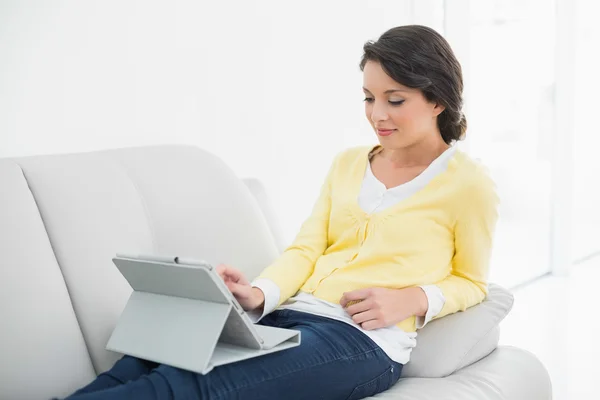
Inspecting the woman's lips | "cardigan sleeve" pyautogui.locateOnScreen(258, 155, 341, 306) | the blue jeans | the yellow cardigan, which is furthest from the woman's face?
the blue jeans

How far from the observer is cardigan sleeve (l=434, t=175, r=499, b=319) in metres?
1.65

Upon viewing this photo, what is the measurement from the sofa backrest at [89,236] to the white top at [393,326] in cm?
24

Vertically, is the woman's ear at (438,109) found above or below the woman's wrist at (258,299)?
above

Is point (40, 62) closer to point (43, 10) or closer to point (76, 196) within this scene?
point (43, 10)

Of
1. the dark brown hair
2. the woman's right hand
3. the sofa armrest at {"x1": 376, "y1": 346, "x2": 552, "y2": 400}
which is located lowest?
the sofa armrest at {"x1": 376, "y1": 346, "x2": 552, "y2": 400}

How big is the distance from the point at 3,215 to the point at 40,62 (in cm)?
59

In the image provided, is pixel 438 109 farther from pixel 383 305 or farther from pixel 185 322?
pixel 185 322

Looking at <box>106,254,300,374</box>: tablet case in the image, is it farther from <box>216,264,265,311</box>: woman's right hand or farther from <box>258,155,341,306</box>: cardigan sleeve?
<box>258,155,341,306</box>: cardigan sleeve

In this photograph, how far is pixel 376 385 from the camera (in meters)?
1.55

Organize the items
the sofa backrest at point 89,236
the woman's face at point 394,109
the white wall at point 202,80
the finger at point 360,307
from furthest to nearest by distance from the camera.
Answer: the white wall at point 202,80 < the woman's face at point 394,109 < the finger at point 360,307 < the sofa backrest at point 89,236

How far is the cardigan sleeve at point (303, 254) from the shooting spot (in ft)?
5.63

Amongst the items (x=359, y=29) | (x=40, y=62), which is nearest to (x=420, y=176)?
(x=40, y=62)

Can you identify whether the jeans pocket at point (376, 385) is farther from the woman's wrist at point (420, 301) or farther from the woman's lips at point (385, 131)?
the woman's lips at point (385, 131)

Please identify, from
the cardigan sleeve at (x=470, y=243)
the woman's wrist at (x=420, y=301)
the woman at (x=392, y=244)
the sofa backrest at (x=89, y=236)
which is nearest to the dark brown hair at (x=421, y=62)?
the woman at (x=392, y=244)
